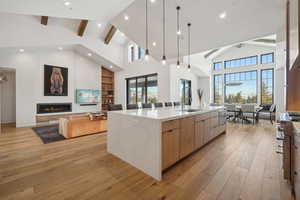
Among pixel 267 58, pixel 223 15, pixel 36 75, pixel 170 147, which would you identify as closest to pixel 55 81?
pixel 36 75

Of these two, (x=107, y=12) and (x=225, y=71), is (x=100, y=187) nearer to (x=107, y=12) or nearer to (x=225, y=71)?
(x=107, y=12)

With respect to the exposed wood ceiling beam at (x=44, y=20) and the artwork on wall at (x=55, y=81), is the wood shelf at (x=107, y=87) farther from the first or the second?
the exposed wood ceiling beam at (x=44, y=20)

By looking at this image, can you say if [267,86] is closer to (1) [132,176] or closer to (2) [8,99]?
(1) [132,176]

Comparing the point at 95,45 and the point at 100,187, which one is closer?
the point at 100,187

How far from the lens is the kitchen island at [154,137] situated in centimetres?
194

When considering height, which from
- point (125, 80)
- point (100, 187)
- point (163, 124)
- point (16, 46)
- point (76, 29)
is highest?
point (76, 29)

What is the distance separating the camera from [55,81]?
684cm

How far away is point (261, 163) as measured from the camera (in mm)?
2414

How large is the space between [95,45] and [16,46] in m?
3.29

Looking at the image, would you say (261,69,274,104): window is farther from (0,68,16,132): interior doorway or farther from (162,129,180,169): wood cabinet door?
(0,68,16,132): interior doorway

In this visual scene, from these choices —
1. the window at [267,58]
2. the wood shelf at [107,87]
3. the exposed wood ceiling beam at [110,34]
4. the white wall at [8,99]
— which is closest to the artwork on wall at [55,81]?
the white wall at [8,99]

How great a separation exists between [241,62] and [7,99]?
41.9 ft

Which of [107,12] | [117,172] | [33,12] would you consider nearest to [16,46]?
[33,12]

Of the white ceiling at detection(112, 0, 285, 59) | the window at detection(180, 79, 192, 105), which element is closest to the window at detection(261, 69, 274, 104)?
the window at detection(180, 79, 192, 105)
